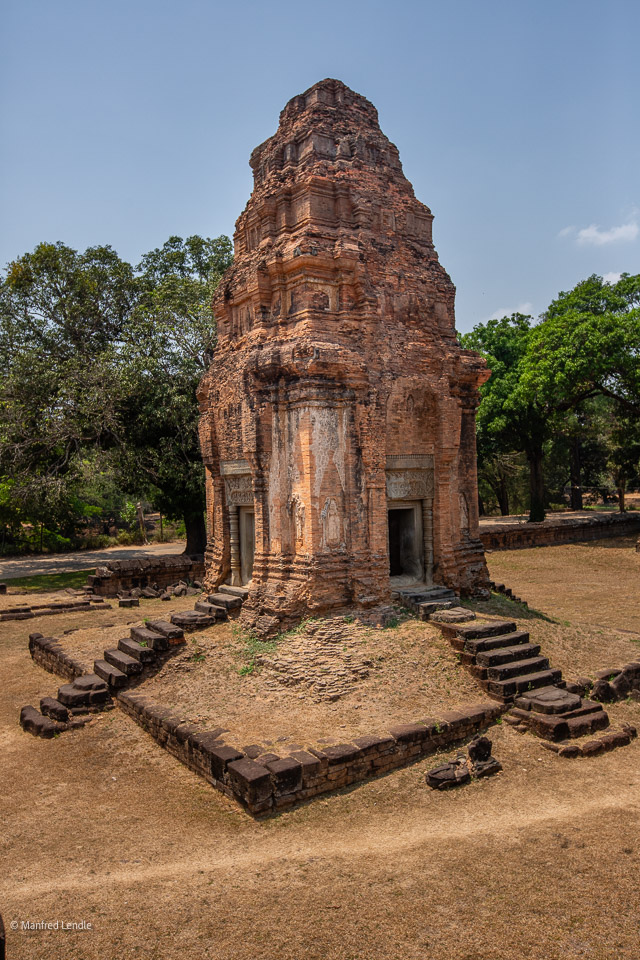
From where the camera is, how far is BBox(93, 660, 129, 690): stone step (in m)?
9.76

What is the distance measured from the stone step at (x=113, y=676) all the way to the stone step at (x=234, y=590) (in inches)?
95.3

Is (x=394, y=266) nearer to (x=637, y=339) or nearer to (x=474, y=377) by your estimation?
(x=474, y=377)

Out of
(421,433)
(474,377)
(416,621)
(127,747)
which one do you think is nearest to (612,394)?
(474,377)

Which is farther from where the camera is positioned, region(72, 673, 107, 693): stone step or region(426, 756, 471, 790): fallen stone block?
region(72, 673, 107, 693): stone step

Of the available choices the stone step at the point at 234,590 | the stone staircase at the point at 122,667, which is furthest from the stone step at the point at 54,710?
the stone step at the point at 234,590

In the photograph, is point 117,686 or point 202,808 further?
point 117,686

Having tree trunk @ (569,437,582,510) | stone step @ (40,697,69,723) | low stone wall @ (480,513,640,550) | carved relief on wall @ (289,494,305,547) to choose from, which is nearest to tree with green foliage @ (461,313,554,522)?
low stone wall @ (480,513,640,550)

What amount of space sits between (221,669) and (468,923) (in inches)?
218

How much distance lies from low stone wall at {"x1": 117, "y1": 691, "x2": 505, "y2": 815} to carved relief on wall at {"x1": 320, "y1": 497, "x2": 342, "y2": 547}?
3.11 metres

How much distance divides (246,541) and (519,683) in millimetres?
5823

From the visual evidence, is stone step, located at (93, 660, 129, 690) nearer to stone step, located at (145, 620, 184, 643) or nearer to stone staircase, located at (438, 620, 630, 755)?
stone step, located at (145, 620, 184, 643)

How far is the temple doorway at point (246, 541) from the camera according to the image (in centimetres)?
1238

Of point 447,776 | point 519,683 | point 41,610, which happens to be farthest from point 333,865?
point 41,610

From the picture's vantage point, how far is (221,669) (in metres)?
9.59
